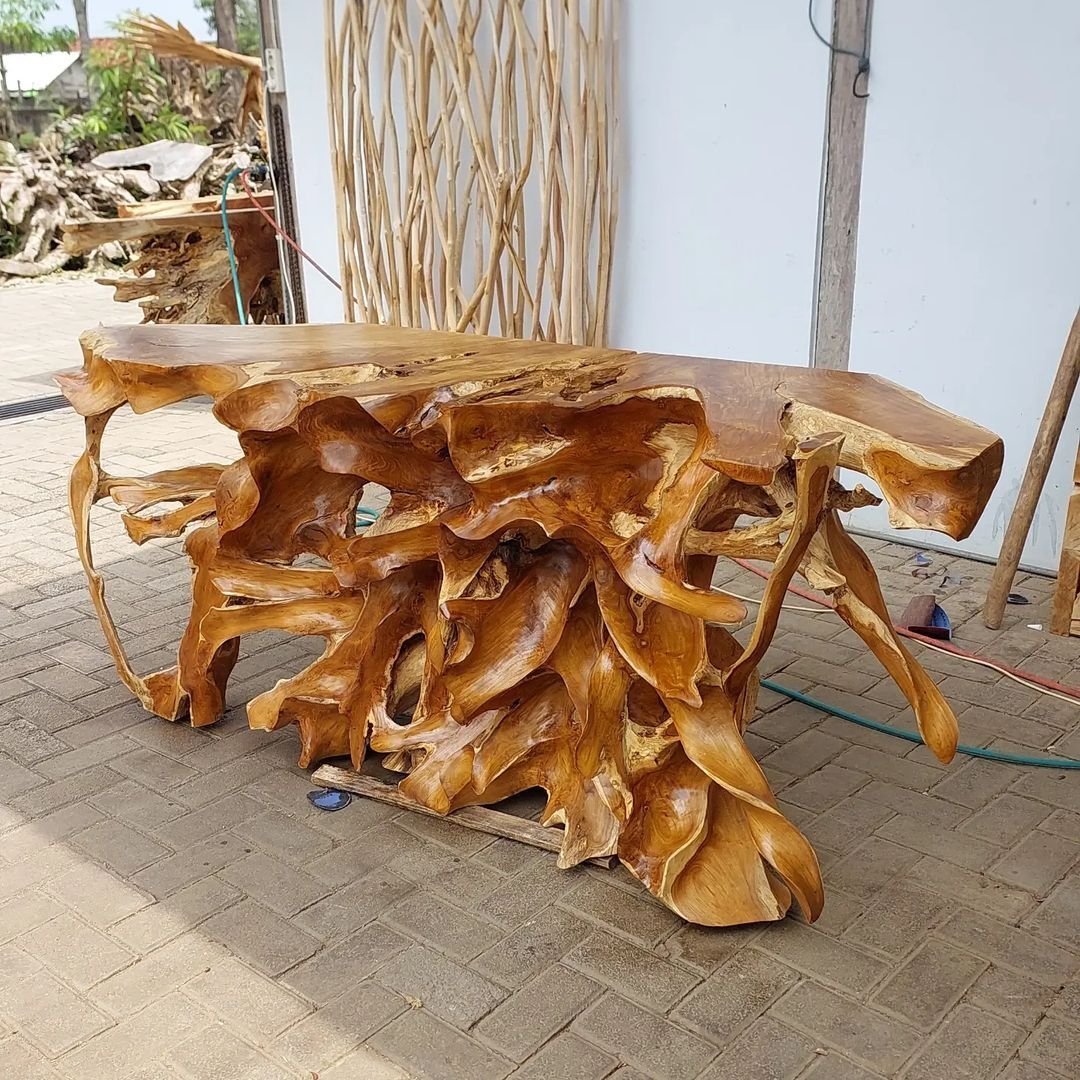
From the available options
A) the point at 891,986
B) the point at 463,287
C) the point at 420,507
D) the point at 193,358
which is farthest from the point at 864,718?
the point at 463,287

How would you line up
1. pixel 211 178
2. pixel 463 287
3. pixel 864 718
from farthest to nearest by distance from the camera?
pixel 211 178
pixel 463 287
pixel 864 718

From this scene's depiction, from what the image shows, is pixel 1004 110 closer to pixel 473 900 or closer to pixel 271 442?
pixel 271 442

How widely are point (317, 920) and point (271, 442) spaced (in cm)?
103

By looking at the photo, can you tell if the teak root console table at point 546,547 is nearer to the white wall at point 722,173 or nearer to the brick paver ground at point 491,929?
the brick paver ground at point 491,929

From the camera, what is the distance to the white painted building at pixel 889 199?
138 inches

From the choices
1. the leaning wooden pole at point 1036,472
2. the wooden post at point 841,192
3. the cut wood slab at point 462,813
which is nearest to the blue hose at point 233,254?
the wooden post at point 841,192

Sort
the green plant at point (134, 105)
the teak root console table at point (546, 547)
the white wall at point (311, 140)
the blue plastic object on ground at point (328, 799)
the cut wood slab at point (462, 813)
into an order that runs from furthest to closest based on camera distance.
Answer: the green plant at point (134, 105), the white wall at point (311, 140), the blue plastic object on ground at point (328, 799), the cut wood slab at point (462, 813), the teak root console table at point (546, 547)

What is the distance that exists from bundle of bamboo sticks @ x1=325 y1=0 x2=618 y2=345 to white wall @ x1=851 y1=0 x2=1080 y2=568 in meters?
1.01

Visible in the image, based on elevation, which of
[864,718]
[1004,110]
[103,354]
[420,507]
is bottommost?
[864,718]

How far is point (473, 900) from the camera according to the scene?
7.13ft

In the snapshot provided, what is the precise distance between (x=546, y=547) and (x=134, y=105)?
14.6m

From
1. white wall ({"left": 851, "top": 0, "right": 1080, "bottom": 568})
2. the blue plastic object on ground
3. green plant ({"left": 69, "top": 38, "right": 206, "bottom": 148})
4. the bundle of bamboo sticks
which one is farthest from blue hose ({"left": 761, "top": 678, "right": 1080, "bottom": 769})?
green plant ({"left": 69, "top": 38, "right": 206, "bottom": 148})

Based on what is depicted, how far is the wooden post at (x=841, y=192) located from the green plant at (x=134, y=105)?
1273 centimetres

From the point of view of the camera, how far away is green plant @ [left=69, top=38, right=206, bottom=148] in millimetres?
14648
